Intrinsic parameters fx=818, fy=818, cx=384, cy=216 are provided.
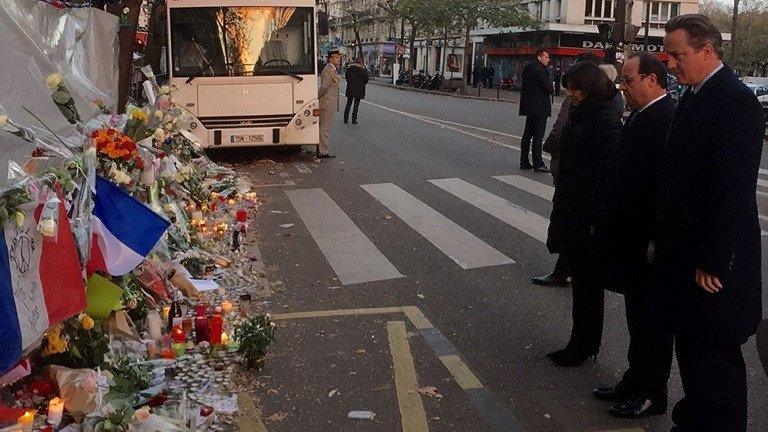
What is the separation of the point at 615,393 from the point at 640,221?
1.02 meters

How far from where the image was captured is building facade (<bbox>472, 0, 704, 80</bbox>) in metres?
58.4

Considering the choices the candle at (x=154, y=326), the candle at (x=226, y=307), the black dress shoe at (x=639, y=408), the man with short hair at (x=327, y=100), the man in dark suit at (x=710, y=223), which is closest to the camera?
the man in dark suit at (x=710, y=223)

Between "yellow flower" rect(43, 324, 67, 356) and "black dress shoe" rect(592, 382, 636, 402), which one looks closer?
"yellow flower" rect(43, 324, 67, 356)

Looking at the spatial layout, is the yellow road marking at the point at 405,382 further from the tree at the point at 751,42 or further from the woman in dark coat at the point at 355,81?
the tree at the point at 751,42

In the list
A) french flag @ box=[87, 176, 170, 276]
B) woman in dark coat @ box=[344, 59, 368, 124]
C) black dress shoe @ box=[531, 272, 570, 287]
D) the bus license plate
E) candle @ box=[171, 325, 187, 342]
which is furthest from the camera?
woman in dark coat @ box=[344, 59, 368, 124]

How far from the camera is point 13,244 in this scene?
11.6 ft

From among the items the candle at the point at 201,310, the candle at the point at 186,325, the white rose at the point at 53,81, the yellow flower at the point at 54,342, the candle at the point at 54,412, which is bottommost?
the candle at the point at 186,325

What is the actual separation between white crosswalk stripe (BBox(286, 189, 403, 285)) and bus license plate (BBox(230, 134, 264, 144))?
3143mm

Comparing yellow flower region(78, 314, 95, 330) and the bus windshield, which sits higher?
the bus windshield

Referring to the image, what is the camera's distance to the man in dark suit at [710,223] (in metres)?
3.44

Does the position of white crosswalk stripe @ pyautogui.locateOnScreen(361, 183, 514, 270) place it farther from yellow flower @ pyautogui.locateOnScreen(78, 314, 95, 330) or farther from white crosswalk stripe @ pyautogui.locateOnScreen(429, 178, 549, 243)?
yellow flower @ pyautogui.locateOnScreen(78, 314, 95, 330)

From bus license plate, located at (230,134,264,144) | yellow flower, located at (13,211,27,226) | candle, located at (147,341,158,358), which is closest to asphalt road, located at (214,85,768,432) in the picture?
bus license plate, located at (230,134,264,144)

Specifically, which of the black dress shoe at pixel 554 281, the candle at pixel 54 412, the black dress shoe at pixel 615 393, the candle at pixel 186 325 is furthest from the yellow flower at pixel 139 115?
the black dress shoe at pixel 615 393

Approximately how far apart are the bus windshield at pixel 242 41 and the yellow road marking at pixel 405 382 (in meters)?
9.04
